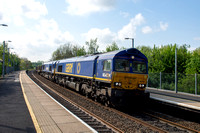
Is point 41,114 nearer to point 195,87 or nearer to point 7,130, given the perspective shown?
point 7,130

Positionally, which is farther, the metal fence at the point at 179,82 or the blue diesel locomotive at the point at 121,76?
the metal fence at the point at 179,82

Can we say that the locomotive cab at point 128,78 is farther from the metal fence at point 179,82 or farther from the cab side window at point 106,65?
the metal fence at point 179,82

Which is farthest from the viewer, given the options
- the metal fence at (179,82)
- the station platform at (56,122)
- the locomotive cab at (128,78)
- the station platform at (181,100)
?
the metal fence at (179,82)

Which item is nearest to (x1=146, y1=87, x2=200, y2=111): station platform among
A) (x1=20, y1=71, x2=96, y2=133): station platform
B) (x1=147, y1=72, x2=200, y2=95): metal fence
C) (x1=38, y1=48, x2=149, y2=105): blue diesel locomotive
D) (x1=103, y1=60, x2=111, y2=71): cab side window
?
(x1=38, y1=48, x2=149, y2=105): blue diesel locomotive

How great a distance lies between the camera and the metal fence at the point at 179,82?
19962 millimetres

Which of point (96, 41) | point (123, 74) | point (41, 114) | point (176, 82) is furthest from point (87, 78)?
point (96, 41)

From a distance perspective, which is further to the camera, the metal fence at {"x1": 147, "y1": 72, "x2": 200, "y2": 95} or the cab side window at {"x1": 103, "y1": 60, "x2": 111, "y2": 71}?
the metal fence at {"x1": 147, "y1": 72, "x2": 200, "y2": 95}

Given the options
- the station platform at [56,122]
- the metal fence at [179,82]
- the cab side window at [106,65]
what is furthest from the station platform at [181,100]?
the station platform at [56,122]

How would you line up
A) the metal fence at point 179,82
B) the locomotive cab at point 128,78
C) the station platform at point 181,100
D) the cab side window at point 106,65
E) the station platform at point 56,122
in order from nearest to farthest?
1. the station platform at point 56,122
2. the locomotive cab at point 128,78
3. the station platform at point 181,100
4. the cab side window at point 106,65
5. the metal fence at point 179,82

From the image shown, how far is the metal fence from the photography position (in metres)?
20.0

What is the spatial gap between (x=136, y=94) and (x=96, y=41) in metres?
39.3

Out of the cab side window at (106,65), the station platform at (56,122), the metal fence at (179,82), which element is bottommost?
the station platform at (56,122)

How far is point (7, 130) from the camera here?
691 cm

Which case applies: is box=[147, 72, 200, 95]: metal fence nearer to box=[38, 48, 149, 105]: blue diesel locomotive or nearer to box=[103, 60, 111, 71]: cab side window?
box=[38, 48, 149, 105]: blue diesel locomotive
